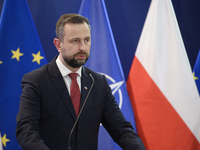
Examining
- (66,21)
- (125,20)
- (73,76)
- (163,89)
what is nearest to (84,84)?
(73,76)

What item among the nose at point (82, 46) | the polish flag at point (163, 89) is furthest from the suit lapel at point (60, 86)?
the polish flag at point (163, 89)

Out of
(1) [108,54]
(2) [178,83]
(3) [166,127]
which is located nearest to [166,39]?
(2) [178,83]

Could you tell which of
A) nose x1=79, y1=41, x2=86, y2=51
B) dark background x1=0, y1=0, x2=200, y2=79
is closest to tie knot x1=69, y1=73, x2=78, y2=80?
nose x1=79, y1=41, x2=86, y2=51

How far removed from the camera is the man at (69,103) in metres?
1.36

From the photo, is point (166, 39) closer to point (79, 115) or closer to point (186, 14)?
point (186, 14)

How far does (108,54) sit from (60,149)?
1.30 metres

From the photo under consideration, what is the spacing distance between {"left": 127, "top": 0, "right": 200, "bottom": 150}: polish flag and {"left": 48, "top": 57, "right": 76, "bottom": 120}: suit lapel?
3.92 feet

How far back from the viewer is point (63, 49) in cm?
147

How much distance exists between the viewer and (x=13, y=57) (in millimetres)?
2244

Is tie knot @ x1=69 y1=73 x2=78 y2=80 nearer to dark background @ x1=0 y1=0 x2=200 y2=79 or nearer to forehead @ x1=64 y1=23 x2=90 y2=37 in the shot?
forehead @ x1=64 y1=23 x2=90 y2=37

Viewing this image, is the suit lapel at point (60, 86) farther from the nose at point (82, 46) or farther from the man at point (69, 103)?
the nose at point (82, 46)

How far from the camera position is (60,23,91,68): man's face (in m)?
1.43

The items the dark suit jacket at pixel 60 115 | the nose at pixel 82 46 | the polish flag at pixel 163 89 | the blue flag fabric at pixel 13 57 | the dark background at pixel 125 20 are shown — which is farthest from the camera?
the dark background at pixel 125 20

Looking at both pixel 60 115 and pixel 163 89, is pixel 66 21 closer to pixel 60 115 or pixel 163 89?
pixel 60 115
